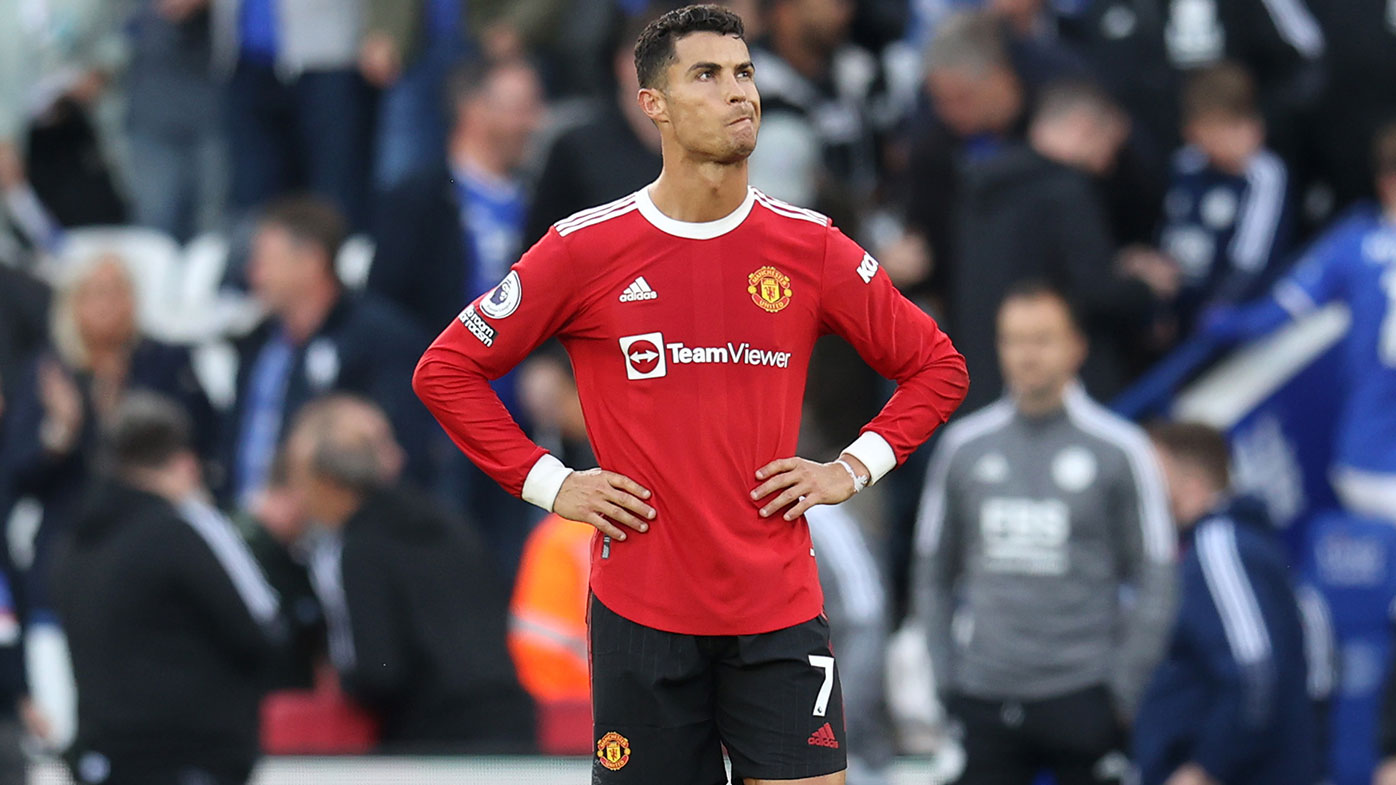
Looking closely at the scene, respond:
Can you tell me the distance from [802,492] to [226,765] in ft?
12.8

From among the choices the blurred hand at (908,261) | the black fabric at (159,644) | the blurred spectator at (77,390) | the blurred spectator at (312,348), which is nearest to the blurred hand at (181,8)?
the blurred spectator at (77,390)

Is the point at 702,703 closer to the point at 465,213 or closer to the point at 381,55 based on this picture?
the point at 465,213

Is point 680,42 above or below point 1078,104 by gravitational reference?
below

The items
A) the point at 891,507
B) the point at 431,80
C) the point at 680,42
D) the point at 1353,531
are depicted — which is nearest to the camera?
the point at 680,42

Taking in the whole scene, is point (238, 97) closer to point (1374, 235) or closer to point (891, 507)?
point (891, 507)

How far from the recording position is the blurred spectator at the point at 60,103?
37.6 ft

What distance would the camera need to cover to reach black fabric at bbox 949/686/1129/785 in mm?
7211

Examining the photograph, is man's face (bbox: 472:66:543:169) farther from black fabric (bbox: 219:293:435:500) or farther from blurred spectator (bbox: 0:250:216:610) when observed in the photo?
blurred spectator (bbox: 0:250:216:610)

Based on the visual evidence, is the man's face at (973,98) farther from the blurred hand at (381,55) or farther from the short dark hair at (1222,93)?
the blurred hand at (381,55)

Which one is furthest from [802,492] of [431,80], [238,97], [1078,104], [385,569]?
[238,97]

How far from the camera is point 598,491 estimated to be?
4395 mm

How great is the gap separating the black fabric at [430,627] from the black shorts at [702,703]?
3.54 meters

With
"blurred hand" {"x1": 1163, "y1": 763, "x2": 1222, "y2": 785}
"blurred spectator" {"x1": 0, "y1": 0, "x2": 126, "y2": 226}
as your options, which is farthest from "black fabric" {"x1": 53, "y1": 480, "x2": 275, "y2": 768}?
"blurred spectator" {"x1": 0, "y1": 0, "x2": 126, "y2": 226}

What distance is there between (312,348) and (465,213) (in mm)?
933
